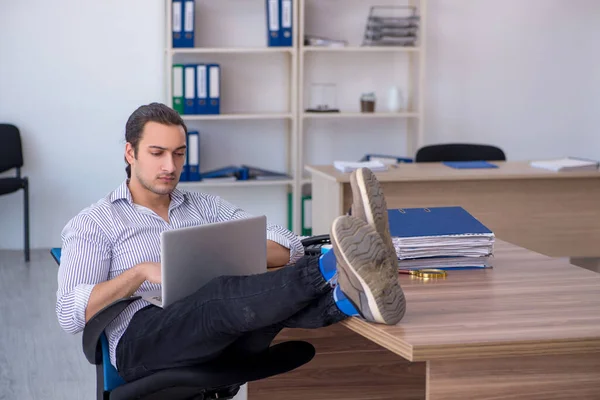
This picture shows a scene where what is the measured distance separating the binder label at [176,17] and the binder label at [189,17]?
0.04 m

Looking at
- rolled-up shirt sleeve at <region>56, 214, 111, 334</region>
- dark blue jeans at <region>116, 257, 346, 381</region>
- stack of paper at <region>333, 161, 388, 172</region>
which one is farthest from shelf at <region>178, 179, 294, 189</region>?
dark blue jeans at <region>116, 257, 346, 381</region>

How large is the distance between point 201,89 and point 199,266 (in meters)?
3.58

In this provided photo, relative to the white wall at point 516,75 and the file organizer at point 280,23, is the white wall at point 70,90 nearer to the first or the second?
the file organizer at point 280,23

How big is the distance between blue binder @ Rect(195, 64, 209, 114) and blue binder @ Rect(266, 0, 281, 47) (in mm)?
456

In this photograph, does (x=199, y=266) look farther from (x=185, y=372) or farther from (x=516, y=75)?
(x=516, y=75)

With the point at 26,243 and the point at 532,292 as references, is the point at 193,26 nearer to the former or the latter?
the point at 26,243

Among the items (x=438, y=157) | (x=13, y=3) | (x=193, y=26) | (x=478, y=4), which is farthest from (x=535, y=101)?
(x=13, y=3)

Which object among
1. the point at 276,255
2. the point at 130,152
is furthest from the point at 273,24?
the point at 276,255

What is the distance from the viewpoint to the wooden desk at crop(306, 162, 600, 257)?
14.1 feet

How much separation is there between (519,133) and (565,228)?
2025 mm

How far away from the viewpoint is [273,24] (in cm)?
561

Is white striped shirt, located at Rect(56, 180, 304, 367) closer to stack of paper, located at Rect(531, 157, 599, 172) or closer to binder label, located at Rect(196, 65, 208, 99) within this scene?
stack of paper, located at Rect(531, 157, 599, 172)

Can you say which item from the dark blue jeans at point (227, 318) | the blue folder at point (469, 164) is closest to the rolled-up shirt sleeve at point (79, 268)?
the dark blue jeans at point (227, 318)

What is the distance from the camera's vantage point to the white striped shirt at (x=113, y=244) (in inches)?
89.0
